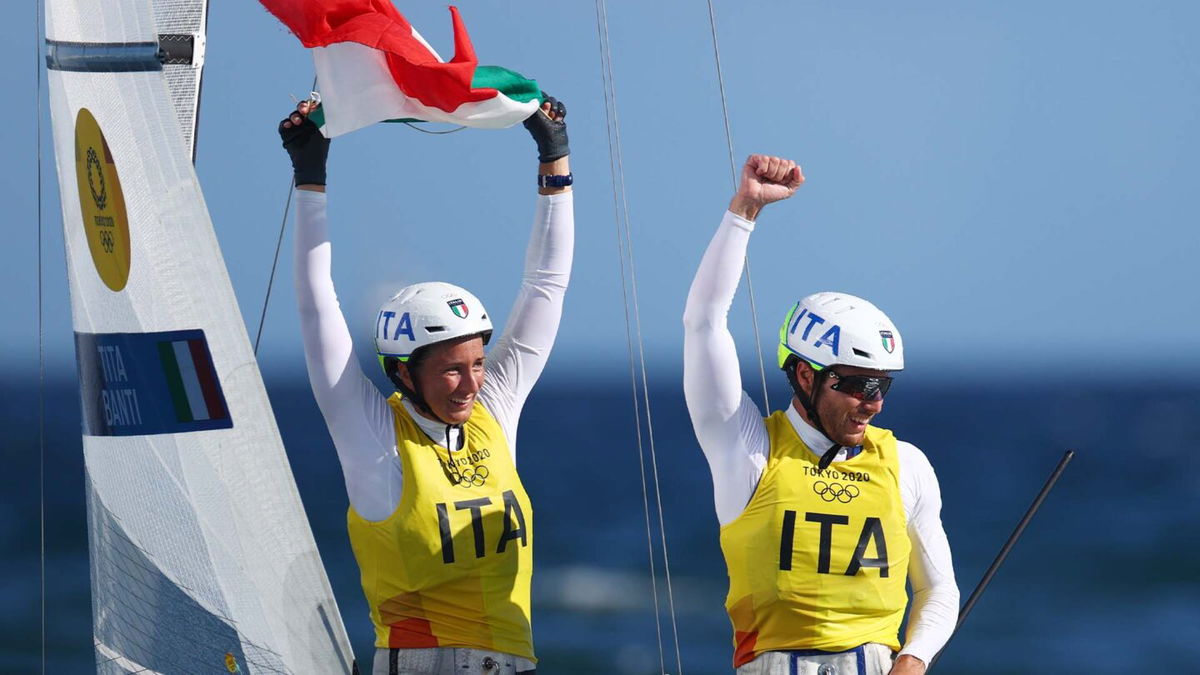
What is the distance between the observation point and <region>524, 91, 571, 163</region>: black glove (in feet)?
17.9

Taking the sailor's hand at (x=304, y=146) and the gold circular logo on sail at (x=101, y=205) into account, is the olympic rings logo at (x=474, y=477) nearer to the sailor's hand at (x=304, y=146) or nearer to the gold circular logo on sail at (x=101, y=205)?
the sailor's hand at (x=304, y=146)

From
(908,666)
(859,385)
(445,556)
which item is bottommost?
(908,666)

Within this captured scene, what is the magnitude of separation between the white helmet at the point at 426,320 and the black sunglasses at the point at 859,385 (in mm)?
964

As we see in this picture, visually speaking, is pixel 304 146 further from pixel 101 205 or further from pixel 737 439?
pixel 737 439

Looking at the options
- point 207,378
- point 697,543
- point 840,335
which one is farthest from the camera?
point 697,543

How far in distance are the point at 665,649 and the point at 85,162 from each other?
72.7 ft

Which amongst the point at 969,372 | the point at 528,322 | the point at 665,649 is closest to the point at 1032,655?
the point at 665,649

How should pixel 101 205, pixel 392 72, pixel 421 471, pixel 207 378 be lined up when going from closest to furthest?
→ pixel 207 378
pixel 101 205
pixel 421 471
pixel 392 72

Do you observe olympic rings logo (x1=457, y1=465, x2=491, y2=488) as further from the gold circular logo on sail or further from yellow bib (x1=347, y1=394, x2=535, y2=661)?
the gold circular logo on sail

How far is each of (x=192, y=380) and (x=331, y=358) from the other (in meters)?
0.42

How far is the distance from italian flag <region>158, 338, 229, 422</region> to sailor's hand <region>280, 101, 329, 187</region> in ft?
1.89

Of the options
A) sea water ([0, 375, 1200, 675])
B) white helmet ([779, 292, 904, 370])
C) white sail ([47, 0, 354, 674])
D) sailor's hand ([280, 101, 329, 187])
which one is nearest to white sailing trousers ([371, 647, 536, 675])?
→ white sail ([47, 0, 354, 674])

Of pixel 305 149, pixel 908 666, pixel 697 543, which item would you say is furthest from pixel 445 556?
pixel 697 543

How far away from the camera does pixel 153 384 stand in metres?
4.86
